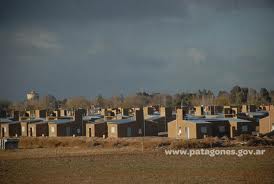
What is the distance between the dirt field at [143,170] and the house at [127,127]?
70.4ft

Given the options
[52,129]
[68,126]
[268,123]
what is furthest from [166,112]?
[52,129]

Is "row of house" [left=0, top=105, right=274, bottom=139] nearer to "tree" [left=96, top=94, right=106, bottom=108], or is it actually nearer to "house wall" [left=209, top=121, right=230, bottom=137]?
"house wall" [left=209, top=121, right=230, bottom=137]

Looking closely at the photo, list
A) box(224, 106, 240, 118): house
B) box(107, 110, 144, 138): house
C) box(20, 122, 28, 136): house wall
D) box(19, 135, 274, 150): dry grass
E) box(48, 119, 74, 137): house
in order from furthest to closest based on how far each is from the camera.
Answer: box(20, 122, 28, 136): house wall, box(48, 119, 74, 137): house, box(224, 106, 240, 118): house, box(107, 110, 144, 138): house, box(19, 135, 274, 150): dry grass

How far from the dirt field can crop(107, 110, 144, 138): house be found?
21.5 metres

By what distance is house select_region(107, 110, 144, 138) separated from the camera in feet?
189

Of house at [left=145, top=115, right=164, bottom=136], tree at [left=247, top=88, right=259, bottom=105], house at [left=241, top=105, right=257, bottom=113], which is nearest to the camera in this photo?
house at [left=145, top=115, right=164, bottom=136]

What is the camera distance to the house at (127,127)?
57625mm

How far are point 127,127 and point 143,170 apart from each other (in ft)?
99.7

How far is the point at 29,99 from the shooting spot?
531 ft

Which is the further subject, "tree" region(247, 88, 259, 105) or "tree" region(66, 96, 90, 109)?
"tree" region(66, 96, 90, 109)

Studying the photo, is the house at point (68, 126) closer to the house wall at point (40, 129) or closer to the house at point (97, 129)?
the house wall at point (40, 129)

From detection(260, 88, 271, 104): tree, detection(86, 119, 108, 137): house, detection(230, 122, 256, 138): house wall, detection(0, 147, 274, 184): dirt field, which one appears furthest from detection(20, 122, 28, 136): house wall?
detection(260, 88, 271, 104): tree

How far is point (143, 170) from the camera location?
90.8 feet

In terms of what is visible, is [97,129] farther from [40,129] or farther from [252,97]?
[252,97]
